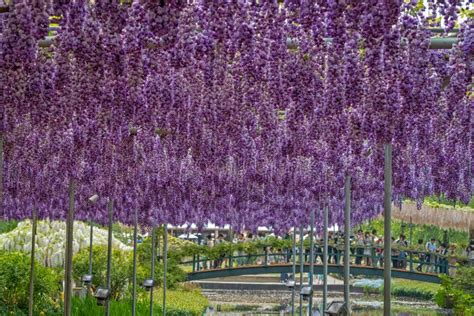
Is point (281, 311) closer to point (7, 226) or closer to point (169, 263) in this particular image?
point (169, 263)

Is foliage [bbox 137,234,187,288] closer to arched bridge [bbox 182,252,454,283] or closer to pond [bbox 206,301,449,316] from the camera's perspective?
arched bridge [bbox 182,252,454,283]

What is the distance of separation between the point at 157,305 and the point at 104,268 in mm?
3085

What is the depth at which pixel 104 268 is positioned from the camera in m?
16.9

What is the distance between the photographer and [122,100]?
6.75m

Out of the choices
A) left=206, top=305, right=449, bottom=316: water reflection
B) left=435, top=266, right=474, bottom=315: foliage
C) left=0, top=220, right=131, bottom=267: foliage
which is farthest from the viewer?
left=206, top=305, right=449, bottom=316: water reflection

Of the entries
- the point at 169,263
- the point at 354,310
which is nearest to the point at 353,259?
the point at 354,310

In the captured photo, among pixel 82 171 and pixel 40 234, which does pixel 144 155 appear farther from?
pixel 40 234

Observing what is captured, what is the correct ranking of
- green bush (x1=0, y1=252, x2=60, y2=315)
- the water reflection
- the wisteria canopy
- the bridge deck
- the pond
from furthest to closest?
the bridge deck, the pond, the water reflection, green bush (x1=0, y1=252, x2=60, y2=315), the wisteria canopy

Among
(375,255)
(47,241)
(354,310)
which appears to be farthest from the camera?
(375,255)

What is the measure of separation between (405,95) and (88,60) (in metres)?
2.23

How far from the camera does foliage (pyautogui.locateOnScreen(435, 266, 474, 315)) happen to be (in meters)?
16.8

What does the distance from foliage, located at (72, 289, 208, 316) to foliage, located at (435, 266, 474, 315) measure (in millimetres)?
5222

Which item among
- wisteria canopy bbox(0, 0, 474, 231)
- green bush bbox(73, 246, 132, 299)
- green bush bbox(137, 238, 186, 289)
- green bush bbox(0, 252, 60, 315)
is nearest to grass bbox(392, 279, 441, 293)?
green bush bbox(137, 238, 186, 289)

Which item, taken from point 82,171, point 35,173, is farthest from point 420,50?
point 35,173
